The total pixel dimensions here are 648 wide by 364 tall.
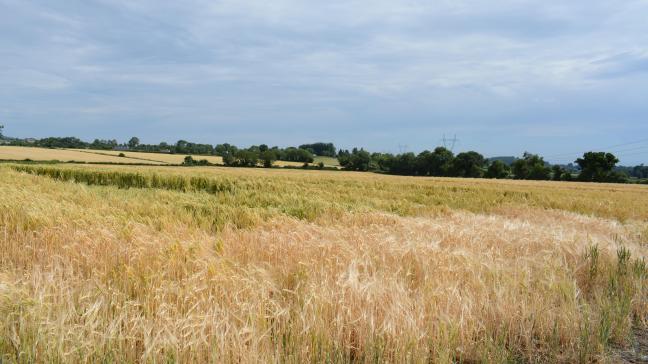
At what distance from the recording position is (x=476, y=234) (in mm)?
5859

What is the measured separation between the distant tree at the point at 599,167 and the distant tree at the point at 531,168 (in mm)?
6427

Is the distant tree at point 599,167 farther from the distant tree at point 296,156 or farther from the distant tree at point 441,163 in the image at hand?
the distant tree at point 296,156

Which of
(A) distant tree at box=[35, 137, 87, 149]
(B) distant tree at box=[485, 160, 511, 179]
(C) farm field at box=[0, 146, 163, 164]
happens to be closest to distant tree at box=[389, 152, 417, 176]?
(B) distant tree at box=[485, 160, 511, 179]

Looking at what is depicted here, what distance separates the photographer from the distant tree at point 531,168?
3140 inches

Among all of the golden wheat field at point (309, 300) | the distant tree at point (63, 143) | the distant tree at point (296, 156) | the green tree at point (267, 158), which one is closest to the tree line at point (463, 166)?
the distant tree at point (296, 156)

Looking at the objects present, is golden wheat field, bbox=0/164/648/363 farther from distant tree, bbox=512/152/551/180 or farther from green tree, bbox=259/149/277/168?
distant tree, bbox=512/152/551/180

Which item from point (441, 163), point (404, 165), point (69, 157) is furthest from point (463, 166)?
point (69, 157)

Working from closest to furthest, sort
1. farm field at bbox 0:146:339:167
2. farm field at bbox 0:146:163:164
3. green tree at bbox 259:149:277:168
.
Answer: farm field at bbox 0:146:163:164, farm field at bbox 0:146:339:167, green tree at bbox 259:149:277:168

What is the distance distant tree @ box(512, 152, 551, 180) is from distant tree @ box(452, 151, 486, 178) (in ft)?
32.3

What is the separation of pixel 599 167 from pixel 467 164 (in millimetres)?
24190

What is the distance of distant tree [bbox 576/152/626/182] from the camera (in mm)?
72312

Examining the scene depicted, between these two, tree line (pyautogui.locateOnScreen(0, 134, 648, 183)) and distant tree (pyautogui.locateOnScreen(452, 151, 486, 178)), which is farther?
distant tree (pyautogui.locateOnScreen(452, 151, 486, 178))

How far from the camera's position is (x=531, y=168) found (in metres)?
83.1

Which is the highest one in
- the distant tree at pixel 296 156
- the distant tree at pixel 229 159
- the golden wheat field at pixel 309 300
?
the distant tree at pixel 296 156
